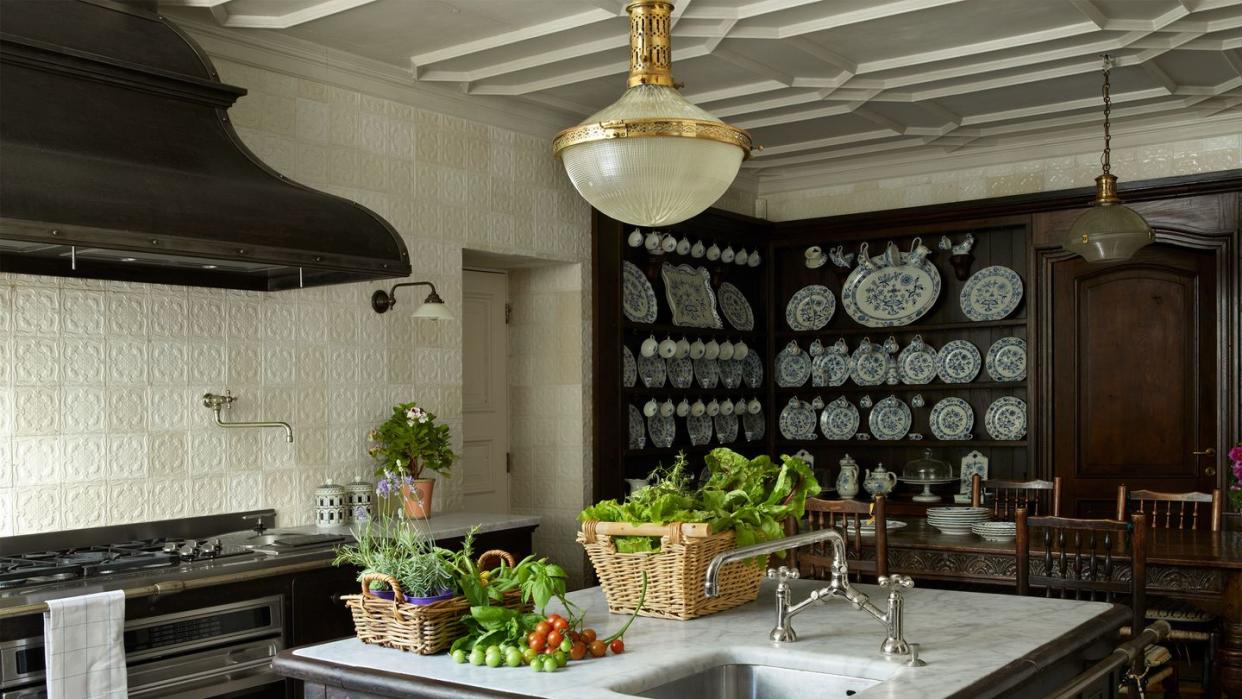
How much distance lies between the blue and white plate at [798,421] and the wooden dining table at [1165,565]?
7.33ft

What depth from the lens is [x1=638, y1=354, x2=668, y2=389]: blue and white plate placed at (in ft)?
20.0

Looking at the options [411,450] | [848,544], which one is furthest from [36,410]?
[848,544]

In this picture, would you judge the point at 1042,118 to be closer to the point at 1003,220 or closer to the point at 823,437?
the point at 1003,220

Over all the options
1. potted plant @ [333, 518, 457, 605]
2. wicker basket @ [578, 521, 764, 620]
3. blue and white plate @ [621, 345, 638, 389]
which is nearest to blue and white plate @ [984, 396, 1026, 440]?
blue and white plate @ [621, 345, 638, 389]

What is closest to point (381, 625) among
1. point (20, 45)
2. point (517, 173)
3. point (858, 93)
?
point (20, 45)

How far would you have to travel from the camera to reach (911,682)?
2070 mm

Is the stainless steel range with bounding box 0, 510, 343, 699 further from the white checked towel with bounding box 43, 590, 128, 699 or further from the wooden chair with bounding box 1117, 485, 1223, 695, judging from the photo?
the wooden chair with bounding box 1117, 485, 1223, 695

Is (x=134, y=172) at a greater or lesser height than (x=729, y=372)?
greater

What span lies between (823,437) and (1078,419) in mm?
1494

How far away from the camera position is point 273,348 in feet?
14.5

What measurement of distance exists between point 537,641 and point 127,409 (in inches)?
93.4

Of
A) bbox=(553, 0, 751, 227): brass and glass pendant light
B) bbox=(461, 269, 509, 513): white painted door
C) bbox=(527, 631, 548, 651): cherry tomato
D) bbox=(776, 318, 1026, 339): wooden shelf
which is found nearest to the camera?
bbox=(527, 631, 548, 651): cherry tomato

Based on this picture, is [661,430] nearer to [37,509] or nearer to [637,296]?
[637,296]

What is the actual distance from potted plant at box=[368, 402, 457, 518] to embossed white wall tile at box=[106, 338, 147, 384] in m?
0.99
